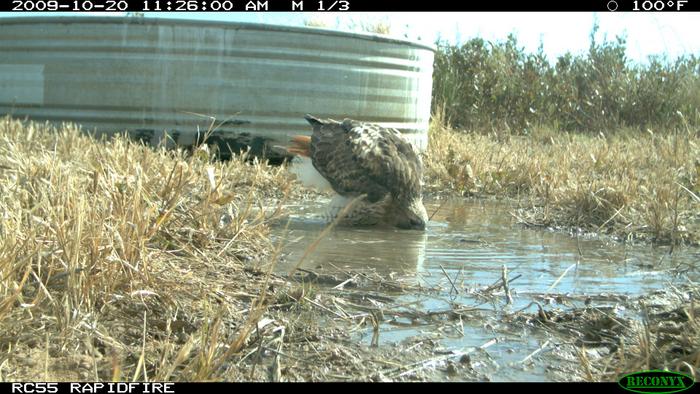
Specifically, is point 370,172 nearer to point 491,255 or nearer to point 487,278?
point 491,255

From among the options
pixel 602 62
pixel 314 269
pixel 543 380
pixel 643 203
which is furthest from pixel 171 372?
pixel 602 62

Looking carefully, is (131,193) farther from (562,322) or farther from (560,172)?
(560,172)

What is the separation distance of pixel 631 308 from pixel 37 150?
4.32 m

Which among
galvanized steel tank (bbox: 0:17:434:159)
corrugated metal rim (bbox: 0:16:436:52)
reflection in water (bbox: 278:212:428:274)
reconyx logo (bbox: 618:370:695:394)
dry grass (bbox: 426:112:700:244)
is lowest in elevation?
reflection in water (bbox: 278:212:428:274)

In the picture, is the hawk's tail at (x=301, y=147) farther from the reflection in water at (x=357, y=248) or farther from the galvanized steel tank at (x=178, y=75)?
the galvanized steel tank at (x=178, y=75)

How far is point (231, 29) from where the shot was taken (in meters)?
8.15

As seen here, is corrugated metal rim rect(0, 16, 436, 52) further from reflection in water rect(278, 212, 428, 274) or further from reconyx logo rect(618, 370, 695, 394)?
reconyx logo rect(618, 370, 695, 394)

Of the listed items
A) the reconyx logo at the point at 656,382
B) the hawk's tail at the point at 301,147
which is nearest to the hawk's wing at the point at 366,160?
the hawk's tail at the point at 301,147

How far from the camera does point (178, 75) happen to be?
8.16 m

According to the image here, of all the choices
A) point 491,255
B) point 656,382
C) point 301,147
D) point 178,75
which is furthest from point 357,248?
point 178,75

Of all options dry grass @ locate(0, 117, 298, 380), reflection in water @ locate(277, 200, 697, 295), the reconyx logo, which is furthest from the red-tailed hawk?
the reconyx logo

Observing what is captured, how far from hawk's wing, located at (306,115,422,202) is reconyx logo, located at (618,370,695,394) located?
365cm

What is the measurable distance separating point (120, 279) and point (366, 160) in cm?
325

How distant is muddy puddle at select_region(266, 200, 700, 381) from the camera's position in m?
2.97
